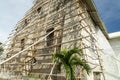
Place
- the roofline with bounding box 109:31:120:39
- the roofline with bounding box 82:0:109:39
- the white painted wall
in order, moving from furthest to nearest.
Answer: the roofline with bounding box 109:31:120:39
the white painted wall
the roofline with bounding box 82:0:109:39

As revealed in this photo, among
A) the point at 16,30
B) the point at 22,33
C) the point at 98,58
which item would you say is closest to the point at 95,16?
the point at 98,58

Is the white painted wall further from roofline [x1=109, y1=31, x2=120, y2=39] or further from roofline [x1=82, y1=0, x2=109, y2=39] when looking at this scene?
roofline [x1=82, y1=0, x2=109, y2=39]

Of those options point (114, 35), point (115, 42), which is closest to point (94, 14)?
point (114, 35)

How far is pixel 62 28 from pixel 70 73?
4490 millimetres

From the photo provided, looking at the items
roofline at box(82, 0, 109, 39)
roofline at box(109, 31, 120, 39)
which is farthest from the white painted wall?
roofline at box(82, 0, 109, 39)

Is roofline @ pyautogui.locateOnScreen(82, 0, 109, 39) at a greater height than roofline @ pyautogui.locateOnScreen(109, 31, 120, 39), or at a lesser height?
greater

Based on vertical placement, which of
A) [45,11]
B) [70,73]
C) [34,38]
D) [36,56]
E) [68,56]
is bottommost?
[70,73]

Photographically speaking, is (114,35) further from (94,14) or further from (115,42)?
(94,14)

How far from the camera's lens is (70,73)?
19.2ft

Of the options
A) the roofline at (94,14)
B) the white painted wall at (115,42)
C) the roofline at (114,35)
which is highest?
the roofline at (94,14)

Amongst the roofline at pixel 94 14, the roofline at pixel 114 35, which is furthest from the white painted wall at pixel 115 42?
the roofline at pixel 94 14

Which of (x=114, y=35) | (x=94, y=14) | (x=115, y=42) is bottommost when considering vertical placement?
(x=115, y=42)

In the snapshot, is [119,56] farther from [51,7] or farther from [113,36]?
[51,7]

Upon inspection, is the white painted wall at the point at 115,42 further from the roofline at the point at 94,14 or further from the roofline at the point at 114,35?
the roofline at the point at 94,14
